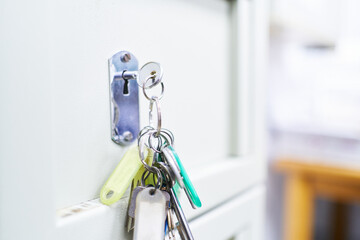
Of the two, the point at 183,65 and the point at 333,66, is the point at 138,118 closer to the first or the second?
the point at 183,65

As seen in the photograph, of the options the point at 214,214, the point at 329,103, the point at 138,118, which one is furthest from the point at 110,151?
the point at 329,103

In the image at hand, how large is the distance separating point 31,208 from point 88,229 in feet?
0.13

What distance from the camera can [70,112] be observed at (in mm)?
222

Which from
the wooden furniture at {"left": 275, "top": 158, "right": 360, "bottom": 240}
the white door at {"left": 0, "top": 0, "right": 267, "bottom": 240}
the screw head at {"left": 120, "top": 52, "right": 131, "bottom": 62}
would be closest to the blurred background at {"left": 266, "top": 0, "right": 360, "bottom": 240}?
the wooden furniture at {"left": 275, "top": 158, "right": 360, "bottom": 240}

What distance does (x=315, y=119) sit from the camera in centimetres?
125

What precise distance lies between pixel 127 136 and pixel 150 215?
6 cm

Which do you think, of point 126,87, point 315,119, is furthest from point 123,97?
point 315,119

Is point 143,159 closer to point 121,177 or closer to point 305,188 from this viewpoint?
point 121,177

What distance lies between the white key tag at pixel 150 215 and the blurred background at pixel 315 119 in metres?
0.78

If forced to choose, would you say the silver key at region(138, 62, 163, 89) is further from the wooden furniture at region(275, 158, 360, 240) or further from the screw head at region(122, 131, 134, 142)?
the wooden furniture at region(275, 158, 360, 240)

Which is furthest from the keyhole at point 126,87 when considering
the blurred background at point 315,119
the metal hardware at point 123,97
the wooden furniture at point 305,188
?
the wooden furniture at point 305,188

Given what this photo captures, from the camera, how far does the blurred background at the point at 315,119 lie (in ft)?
3.38

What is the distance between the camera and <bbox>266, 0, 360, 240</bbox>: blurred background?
1031 millimetres

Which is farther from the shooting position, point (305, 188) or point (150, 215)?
point (305, 188)
